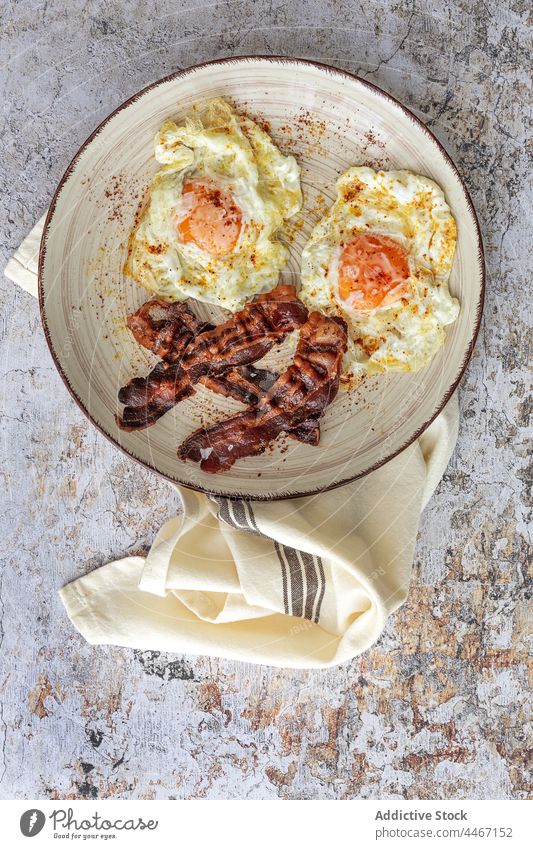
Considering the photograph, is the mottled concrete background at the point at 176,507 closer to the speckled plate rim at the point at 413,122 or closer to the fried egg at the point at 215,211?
the speckled plate rim at the point at 413,122

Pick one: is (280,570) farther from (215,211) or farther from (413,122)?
(413,122)


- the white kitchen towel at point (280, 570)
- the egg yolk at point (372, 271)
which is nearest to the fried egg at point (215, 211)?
the egg yolk at point (372, 271)

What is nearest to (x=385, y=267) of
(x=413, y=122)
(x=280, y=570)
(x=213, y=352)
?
(x=413, y=122)

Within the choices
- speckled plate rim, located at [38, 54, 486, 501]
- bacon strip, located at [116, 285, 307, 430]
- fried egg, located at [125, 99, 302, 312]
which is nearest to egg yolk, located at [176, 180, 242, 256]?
fried egg, located at [125, 99, 302, 312]

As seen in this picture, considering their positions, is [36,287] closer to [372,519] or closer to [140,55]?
[140,55]

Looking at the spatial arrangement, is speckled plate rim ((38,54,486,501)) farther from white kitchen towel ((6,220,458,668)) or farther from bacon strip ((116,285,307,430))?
bacon strip ((116,285,307,430))

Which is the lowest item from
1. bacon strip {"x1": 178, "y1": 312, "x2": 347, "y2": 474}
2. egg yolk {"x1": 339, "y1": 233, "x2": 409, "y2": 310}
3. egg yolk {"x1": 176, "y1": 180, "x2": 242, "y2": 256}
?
bacon strip {"x1": 178, "y1": 312, "x2": 347, "y2": 474}

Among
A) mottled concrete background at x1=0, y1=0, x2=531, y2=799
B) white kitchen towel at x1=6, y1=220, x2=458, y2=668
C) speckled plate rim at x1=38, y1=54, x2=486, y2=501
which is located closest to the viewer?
speckled plate rim at x1=38, y1=54, x2=486, y2=501

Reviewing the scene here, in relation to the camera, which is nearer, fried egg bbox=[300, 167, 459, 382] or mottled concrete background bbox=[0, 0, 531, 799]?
fried egg bbox=[300, 167, 459, 382]
